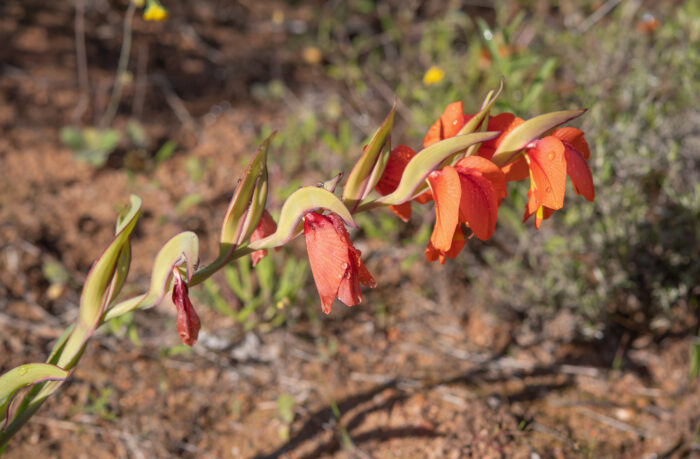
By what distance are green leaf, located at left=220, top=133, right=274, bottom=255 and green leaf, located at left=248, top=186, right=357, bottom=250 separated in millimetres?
62

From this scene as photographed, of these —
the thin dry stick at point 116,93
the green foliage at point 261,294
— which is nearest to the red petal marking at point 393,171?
the green foliage at point 261,294

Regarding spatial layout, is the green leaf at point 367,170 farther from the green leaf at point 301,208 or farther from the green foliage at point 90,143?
the green foliage at point 90,143

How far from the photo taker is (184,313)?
42.6 inches

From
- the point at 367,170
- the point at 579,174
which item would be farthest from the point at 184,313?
the point at 579,174

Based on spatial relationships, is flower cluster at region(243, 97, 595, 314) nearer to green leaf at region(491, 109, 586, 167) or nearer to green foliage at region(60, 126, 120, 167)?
green leaf at region(491, 109, 586, 167)

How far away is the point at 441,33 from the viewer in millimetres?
3115

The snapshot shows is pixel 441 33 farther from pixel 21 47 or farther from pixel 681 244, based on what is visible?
pixel 21 47

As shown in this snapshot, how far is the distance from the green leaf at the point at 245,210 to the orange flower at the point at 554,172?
1.80 feet

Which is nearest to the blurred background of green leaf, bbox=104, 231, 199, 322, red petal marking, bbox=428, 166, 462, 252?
green leaf, bbox=104, 231, 199, 322

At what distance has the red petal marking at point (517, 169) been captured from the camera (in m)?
1.26

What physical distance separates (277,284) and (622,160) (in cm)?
130

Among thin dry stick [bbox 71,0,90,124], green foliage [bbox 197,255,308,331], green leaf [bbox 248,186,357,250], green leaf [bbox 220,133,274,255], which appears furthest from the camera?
thin dry stick [bbox 71,0,90,124]

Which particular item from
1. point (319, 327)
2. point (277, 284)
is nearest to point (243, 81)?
point (277, 284)

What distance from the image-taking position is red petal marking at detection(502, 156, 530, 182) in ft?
4.12
